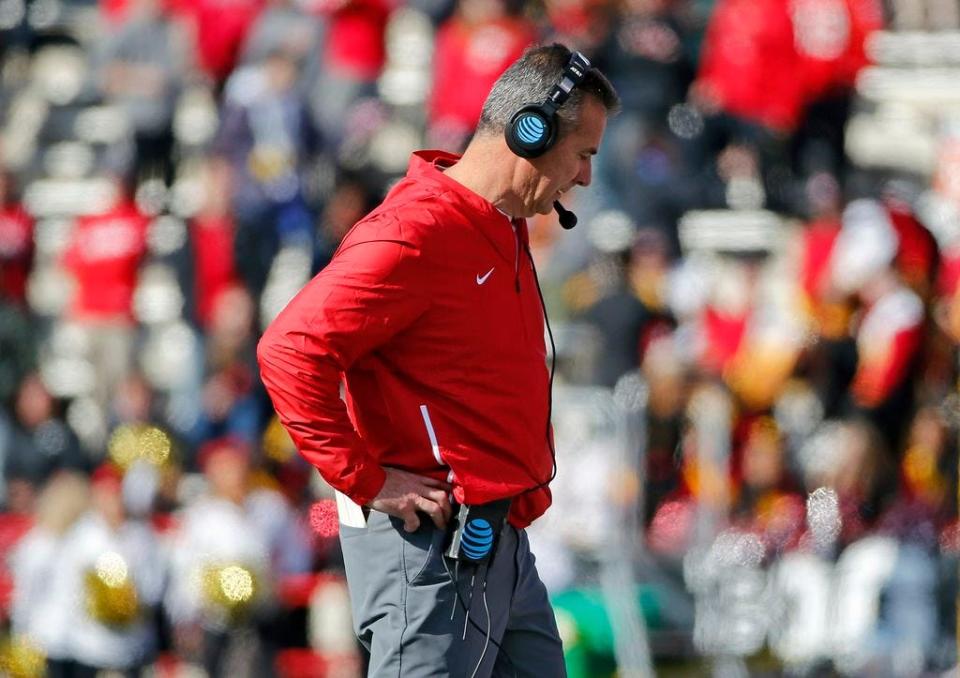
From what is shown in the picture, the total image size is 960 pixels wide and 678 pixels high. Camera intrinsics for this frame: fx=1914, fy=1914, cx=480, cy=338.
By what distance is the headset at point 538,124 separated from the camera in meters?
3.97

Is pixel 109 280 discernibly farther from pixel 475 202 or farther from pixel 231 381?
pixel 475 202

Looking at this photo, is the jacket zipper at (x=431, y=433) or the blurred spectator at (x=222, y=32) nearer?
the jacket zipper at (x=431, y=433)

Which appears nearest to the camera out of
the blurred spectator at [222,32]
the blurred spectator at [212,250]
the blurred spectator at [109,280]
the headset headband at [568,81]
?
the headset headband at [568,81]

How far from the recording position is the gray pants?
13.2 feet

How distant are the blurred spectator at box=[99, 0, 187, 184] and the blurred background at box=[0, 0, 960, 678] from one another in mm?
20

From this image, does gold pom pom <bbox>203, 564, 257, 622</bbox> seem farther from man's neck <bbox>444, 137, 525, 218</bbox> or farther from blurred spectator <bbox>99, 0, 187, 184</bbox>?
man's neck <bbox>444, 137, 525, 218</bbox>

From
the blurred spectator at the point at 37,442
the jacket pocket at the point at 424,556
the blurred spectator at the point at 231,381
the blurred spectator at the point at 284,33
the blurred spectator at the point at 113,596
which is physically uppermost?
the blurred spectator at the point at 284,33

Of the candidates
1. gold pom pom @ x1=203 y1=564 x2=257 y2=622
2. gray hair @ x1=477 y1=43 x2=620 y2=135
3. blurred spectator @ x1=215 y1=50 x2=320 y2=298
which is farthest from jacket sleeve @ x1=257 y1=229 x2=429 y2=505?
blurred spectator @ x1=215 y1=50 x2=320 y2=298

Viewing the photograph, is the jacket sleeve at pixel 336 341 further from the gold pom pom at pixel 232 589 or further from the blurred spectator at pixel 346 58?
the blurred spectator at pixel 346 58

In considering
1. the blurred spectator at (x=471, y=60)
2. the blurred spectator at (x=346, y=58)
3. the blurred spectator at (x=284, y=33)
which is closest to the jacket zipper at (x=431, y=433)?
the blurred spectator at (x=471, y=60)

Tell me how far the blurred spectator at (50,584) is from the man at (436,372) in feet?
16.9

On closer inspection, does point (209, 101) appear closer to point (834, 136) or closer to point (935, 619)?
point (834, 136)

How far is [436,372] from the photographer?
4016mm

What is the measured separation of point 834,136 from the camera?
959 centimetres
